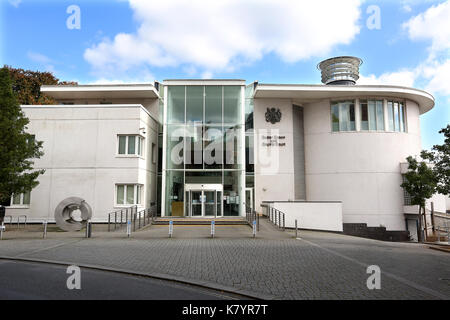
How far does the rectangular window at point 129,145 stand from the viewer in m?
22.8

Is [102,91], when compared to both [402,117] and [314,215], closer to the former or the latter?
[314,215]

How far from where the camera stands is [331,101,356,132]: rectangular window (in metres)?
26.5

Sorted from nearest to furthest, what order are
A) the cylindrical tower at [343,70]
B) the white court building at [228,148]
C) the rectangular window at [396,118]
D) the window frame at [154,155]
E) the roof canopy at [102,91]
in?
the white court building at [228,148] < the roof canopy at [102,91] < the window frame at [154,155] < the rectangular window at [396,118] < the cylindrical tower at [343,70]

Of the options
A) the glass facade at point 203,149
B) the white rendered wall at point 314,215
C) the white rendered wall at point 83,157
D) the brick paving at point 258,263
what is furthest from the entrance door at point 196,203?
the brick paving at point 258,263

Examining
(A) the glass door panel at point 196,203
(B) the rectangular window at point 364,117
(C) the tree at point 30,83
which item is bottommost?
(A) the glass door panel at point 196,203

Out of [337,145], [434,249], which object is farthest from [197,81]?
[434,249]

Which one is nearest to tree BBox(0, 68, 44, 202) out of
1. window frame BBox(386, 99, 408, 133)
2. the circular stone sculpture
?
the circular stone sculpture

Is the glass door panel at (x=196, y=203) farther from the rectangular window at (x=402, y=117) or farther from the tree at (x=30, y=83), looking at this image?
the tree at (x=30, y=83)

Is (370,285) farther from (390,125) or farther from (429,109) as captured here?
(429,109)

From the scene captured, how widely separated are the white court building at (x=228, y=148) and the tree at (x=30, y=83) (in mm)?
6928

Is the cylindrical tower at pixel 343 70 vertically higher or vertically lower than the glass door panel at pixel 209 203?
higher

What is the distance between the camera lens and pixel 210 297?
625 cm

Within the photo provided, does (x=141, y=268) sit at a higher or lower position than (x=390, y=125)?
lower
